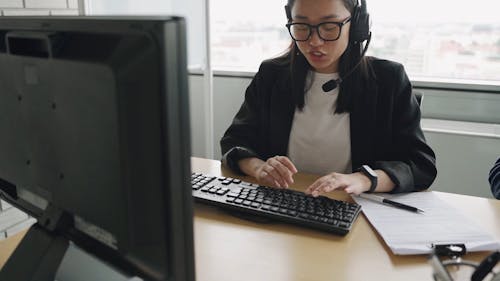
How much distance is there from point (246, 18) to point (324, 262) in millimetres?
2187

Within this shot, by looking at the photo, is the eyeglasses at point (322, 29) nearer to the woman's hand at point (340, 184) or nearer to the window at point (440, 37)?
the woman's hand at point (340, 184)

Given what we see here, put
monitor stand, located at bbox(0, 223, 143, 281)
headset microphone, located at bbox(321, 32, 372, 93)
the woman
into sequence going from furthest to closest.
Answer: headset microphone, located at bbox(321, 32, 372, 93)
the woman
monitor stand, located at bbox(0, 223, 143, 281)

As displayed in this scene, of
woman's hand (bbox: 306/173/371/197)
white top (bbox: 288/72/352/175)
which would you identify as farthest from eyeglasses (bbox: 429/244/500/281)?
white top (bbox: 288/72/352/175)

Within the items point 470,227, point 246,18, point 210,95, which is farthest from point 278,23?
point 470,227

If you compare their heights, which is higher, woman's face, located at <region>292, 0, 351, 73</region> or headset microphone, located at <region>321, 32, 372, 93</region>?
woman's face, located at <region>292, 0, 351, 73</region>

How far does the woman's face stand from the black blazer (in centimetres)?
16

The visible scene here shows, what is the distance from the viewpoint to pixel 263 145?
1.46m

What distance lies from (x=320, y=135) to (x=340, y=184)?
1.29 feet

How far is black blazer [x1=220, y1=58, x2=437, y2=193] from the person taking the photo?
118cm

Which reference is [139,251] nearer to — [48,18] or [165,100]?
[165,100]

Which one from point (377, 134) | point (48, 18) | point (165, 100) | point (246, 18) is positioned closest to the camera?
point (165, 100)

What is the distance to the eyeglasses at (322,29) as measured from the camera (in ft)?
3.98

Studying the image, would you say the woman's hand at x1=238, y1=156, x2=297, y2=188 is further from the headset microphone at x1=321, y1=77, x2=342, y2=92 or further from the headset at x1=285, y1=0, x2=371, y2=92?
the headset at x1=285, y1=0, x2=371, y2=92

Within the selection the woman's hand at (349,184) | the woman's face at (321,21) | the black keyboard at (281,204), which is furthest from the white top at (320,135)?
the black keyboard at (281,204)
